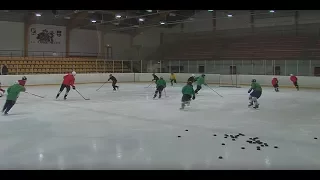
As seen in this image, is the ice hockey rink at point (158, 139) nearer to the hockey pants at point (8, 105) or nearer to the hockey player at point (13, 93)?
the hockey pants at point (8, 105)

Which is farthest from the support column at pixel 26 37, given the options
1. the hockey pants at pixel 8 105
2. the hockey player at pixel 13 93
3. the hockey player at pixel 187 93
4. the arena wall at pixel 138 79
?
the hockey player at pixel 187 93

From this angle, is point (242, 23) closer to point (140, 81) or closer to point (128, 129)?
point (140, 81)

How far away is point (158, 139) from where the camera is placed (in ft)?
18.0

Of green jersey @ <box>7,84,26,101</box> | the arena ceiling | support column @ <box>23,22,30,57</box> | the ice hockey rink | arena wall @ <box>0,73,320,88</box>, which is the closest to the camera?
the ice hockey rink

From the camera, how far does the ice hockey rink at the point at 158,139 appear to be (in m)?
4.08

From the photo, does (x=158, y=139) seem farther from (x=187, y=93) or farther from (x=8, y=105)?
(x=8, y=105)

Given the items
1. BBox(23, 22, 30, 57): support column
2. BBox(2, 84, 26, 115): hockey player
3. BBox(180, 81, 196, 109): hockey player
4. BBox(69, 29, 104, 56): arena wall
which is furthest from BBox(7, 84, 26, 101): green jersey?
BBox(69, 29, 104, 56): arena wall

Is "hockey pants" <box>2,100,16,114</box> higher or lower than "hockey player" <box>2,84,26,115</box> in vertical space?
lower

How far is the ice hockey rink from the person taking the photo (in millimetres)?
4078

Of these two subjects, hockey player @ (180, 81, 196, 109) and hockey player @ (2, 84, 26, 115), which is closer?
hockey player @ (2, 84, 26, 115)

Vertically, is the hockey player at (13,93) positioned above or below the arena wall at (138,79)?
below

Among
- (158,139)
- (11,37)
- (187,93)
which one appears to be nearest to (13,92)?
(158,139)

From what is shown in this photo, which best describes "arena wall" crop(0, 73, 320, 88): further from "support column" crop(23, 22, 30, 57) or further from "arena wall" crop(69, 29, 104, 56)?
"support column" crop(23, 22, 30, 57)
